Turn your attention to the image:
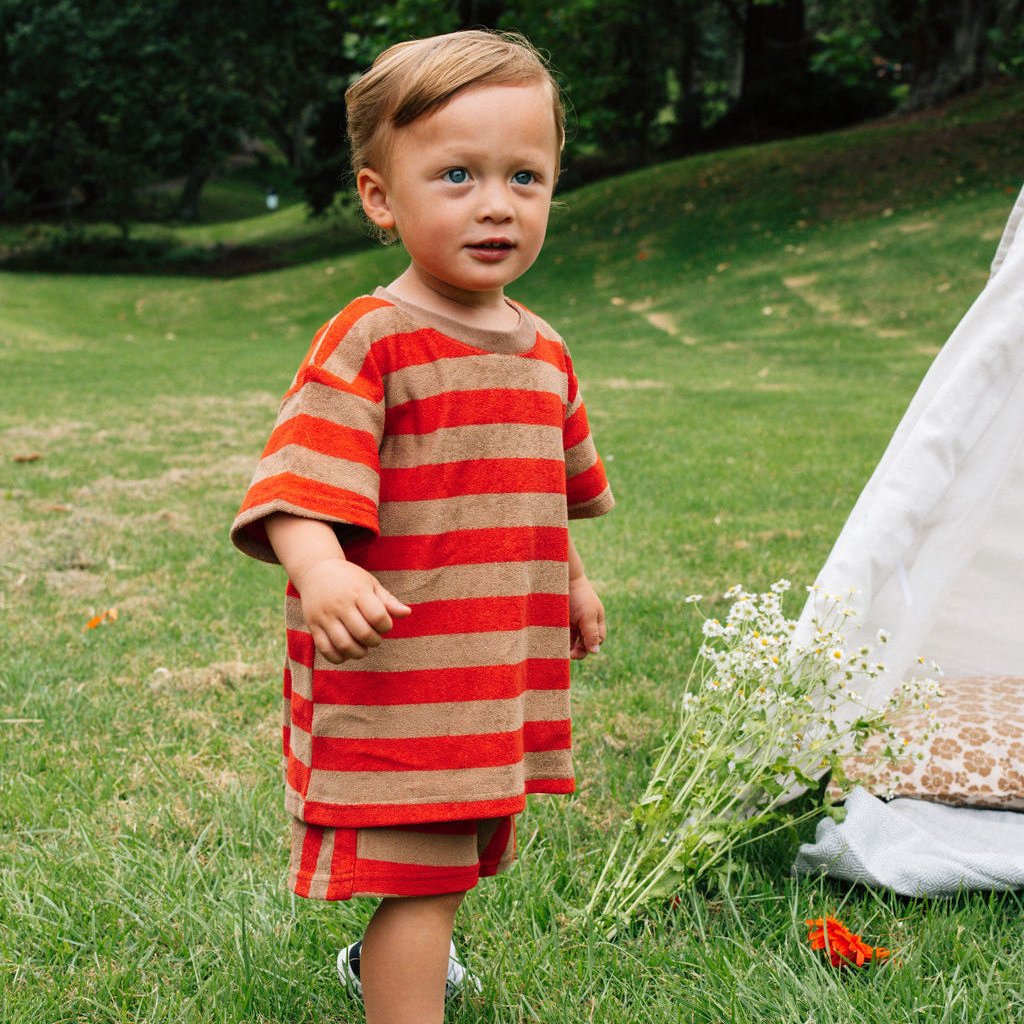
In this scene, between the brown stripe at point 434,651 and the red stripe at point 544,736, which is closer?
the brown stripe at point 434,651

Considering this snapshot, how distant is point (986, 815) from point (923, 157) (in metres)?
18.2

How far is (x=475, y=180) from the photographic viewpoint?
1721mm

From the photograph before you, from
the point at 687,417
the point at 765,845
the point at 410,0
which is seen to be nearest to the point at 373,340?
the point at 765,845

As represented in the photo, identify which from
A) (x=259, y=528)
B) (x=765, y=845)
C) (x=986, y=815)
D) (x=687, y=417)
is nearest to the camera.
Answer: (x=259, y=528)

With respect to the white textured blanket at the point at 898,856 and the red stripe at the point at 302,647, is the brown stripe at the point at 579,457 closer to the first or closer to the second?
the red stripe at the point at 302,647

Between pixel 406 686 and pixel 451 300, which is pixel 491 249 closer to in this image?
pixel 451 300

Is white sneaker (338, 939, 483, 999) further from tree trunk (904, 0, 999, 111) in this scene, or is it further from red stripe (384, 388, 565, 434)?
tree trunk (904, 0, 999, 111)

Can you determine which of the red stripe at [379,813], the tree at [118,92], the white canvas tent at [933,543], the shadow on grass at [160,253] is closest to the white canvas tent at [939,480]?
the white canvas tent at [933,543]

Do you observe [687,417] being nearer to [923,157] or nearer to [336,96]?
[923,157]

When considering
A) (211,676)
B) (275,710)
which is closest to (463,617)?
(275,710)

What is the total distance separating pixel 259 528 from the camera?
170 centimetres

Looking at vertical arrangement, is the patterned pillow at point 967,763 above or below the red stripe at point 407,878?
below

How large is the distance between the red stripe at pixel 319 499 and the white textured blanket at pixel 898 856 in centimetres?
135

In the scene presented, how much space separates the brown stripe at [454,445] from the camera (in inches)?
68.3
